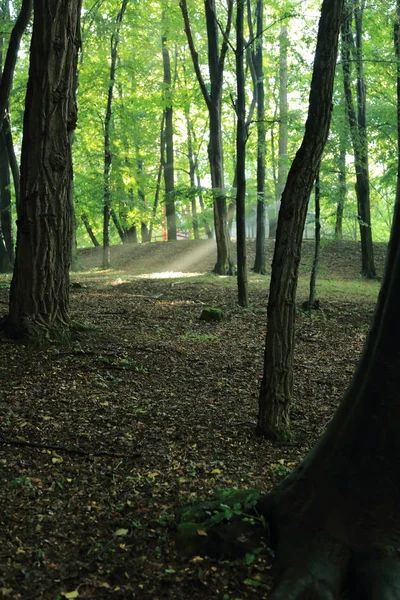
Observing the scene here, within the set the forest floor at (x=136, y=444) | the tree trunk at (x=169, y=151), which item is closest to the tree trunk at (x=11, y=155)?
the forest floor at (x=136, y=444)

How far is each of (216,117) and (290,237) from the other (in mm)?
13264

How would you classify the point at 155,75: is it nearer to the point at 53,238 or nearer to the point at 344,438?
the point at 53,238

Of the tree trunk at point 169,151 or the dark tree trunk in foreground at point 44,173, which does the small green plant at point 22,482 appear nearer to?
the dark tree trunk in foreground at point 44,173

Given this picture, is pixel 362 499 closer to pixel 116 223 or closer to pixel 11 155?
pixel 11 155

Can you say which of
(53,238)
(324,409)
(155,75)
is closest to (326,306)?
(324,409)

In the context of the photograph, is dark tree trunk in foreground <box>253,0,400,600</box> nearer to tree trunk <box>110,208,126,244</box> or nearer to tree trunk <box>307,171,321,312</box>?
tree trunk <box>307,171,321,312</box>

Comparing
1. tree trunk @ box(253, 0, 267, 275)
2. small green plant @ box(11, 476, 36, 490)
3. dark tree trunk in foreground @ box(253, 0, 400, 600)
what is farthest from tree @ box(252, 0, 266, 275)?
dark tree trunk in foreground @ box(253, 0, 400, 600)

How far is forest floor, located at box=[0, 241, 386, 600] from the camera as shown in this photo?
328cm

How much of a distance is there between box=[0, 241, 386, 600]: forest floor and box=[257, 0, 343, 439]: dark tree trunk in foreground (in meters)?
0.40

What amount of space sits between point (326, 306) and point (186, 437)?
9.23 meters

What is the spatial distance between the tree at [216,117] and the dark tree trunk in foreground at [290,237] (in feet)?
32.7

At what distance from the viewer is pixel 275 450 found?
17.7ft

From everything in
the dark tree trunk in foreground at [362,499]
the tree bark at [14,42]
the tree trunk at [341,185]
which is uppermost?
the tree bark at [14,42]

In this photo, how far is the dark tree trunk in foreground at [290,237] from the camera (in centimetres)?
513
